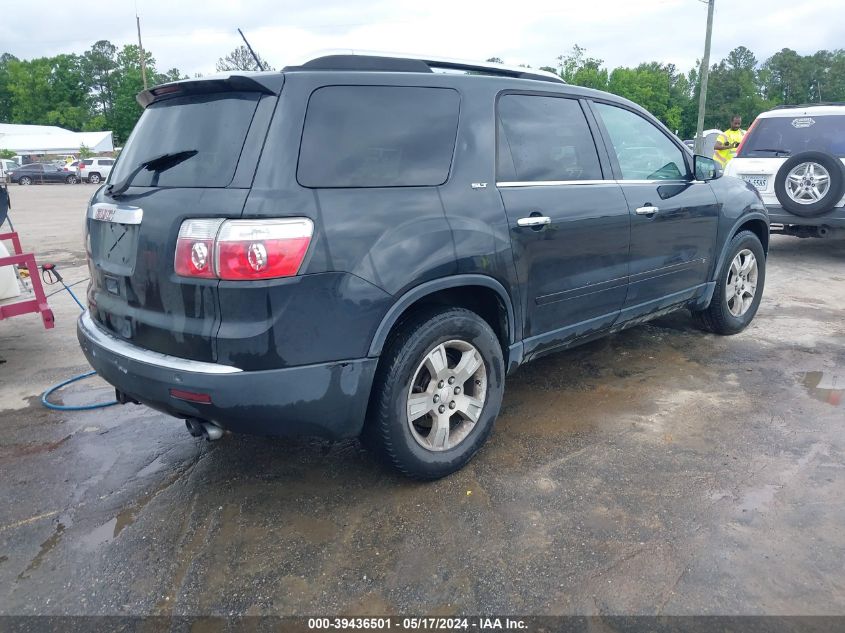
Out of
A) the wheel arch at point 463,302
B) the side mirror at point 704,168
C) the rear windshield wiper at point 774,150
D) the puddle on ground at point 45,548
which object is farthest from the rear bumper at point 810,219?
the puddle on ground at point 45,548

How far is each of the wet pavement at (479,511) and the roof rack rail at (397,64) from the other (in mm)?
1903

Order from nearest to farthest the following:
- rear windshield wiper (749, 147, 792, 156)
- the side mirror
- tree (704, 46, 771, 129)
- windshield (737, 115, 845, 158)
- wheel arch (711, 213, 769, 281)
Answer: the side mirror → wheel arch (711, 213, 769, 281) → windshield (737, 115, 845, 158) → rear windshield wiper (749, 147, 792, 156) → tree (704, 46, 771, 129)

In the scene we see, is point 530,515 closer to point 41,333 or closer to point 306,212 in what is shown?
point 306,212

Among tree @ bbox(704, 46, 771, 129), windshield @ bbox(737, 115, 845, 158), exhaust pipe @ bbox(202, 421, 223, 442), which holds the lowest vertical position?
exhaust pipe @ bbox(202, 421, 223, 442)

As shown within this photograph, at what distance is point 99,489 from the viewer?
3113 mm

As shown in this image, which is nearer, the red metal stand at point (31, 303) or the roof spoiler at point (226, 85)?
the roof spoiler at point (226, 85)

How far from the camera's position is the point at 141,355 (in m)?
2.70

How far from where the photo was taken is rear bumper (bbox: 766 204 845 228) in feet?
24.5

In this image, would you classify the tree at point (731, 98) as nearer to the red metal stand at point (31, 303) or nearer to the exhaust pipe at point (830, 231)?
the exhaust pipe at point (830, 231)

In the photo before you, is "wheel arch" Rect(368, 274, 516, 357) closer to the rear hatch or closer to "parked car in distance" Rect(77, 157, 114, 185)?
the rear hatch

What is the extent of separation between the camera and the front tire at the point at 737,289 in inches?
195

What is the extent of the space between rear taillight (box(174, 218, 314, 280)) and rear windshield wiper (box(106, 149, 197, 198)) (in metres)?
0.47

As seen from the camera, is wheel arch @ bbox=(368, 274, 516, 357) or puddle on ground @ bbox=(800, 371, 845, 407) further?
puddle on ground @ bbox=(800, 371, 845, 407)

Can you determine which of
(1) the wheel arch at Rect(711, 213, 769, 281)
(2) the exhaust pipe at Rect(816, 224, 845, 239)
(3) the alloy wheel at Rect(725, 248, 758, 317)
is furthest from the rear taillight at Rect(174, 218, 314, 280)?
(2) the exhaust pipe at Rect(816, 224, 845, 239)
